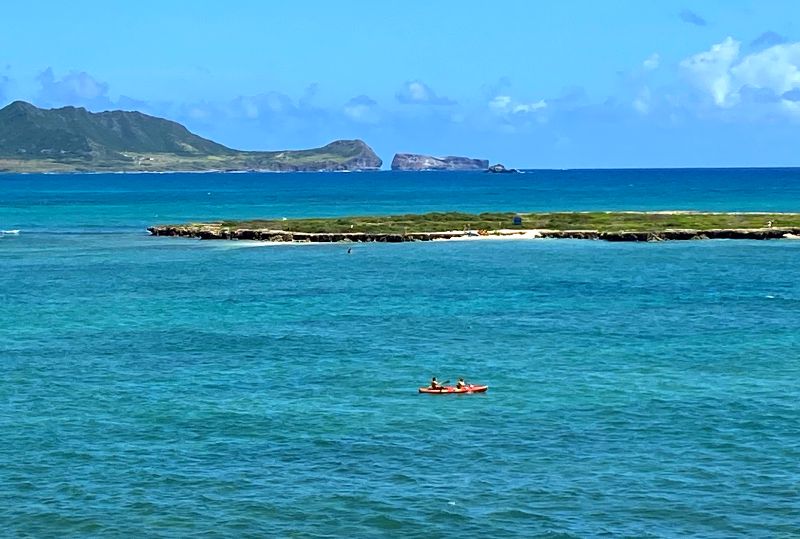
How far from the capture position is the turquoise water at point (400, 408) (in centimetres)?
3938

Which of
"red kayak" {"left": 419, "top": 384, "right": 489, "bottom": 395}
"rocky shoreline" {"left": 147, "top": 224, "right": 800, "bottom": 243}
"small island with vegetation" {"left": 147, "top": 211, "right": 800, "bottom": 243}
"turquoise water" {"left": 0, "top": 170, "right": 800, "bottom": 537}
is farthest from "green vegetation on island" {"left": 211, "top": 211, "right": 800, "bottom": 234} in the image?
"red kayak" {"left": 419, "top": 384, "right": 489, "bottom": 395}

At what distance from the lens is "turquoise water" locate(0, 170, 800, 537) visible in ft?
129

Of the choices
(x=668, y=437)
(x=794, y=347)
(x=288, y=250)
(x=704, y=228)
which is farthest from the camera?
(x=704, y=228)

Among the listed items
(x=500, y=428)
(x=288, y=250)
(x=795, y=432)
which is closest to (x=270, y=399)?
(x=500, y=428)

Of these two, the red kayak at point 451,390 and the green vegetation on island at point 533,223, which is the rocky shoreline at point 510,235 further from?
the red kayak at point 451,390

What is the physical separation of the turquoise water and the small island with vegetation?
125ft

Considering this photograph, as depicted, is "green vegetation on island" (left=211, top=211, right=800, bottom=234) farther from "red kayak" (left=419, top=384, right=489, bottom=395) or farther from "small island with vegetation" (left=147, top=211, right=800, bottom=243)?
"red kayak" (left=419, top=384, right=489, bottom=395)

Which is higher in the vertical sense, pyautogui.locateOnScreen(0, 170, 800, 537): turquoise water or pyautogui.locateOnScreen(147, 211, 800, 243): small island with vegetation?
pyautogui.locateOnScreen(147, 211, 800, 243): small island with vegetation

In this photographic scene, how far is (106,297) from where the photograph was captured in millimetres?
93000

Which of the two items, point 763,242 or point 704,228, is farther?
point 704,228

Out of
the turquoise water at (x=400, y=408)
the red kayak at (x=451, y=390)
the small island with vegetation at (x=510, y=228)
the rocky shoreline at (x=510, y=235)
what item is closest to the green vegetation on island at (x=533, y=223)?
the small island with vegetation at (x=510, y=228)

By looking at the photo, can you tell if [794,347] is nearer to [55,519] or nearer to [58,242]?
[55,519]

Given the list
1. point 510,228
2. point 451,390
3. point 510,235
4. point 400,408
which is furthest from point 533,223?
point 400,408

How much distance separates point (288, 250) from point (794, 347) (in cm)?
7316
